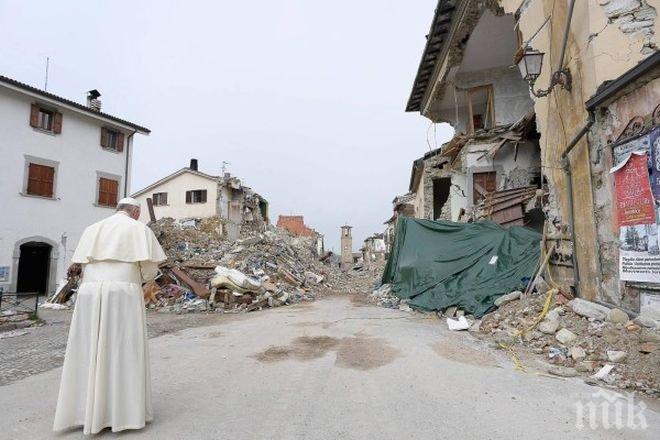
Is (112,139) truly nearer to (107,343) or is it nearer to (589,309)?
(107,343)

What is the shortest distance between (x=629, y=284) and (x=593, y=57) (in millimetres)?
3440

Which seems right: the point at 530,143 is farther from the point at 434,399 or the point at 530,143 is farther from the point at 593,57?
the point at 434,399

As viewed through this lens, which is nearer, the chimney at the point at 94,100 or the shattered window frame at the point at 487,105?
the shattered window frame at the point at 487,105

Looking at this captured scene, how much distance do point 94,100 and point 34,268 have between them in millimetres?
9957

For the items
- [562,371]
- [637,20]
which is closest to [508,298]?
[562,371]

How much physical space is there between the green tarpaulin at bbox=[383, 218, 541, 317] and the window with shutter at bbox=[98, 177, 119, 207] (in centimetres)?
1580

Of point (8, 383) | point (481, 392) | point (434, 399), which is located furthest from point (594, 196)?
point (8, 383)

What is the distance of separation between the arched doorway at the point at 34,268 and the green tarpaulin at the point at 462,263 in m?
16.1

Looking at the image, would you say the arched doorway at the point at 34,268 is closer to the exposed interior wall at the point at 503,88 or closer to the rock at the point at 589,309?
the exposed interior wall at the point at 503,88

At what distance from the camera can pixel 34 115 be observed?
1692 centimetres

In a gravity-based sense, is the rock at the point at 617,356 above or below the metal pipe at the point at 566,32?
below

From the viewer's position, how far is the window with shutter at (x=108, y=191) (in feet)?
64.1

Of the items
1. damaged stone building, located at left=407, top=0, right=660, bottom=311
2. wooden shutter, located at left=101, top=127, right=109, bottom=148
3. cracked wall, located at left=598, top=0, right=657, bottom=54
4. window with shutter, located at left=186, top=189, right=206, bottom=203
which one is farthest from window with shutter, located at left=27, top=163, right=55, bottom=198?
cracked wall, located at left=598, top=0, right=657, bottom=54

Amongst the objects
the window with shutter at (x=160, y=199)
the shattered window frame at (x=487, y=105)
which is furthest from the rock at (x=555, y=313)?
the window with shutter at (x=160, y=199)
